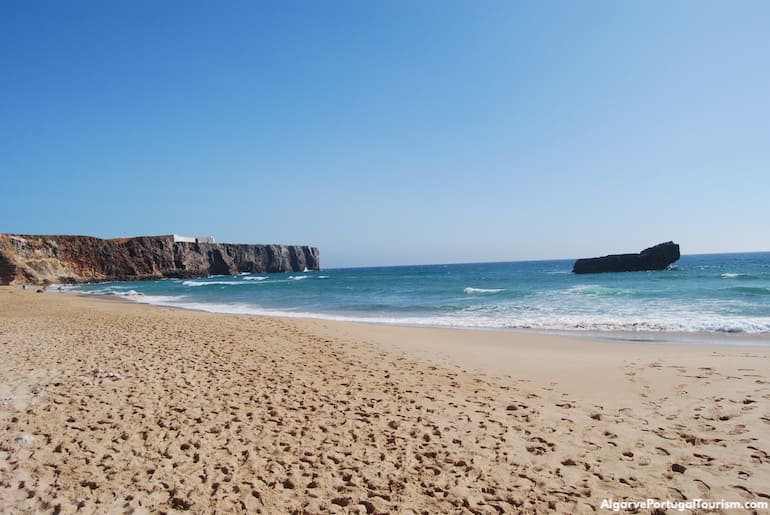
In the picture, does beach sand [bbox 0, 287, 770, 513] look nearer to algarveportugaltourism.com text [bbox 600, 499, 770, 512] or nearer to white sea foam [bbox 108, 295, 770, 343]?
algarveportugaltourism.com text [bbox 600, 499, 770, 512]

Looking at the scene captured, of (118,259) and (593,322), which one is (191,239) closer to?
(118,259)

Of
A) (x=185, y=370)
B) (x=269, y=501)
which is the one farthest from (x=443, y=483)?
(x=185, y=370)

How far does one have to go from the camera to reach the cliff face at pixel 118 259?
2140 inches

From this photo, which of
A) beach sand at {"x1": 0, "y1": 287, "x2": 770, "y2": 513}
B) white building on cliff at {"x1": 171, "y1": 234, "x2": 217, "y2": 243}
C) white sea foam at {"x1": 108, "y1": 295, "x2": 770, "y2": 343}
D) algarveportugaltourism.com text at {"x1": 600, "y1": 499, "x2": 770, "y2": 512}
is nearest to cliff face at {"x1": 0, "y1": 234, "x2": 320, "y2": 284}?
white building on cliff at {"x1": 171, "y1": 234, "x2": 217, "y2": 243}

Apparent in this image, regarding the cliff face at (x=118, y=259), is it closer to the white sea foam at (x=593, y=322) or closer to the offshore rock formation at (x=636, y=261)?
the white sea foam at (x=593, y=322)

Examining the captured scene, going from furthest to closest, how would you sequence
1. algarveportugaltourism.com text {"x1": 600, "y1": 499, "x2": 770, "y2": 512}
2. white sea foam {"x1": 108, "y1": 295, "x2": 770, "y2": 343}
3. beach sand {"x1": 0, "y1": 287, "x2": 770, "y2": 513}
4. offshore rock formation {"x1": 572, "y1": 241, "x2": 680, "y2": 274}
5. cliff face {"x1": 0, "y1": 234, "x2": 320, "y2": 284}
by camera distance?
offshore rock formation {"x1": 572, "y1": 241, "x2": 680, "y2": 274} < cliff face {"x1": 0, "y1": 234, "x2": 320, "y2": 284} < white sea foam {"x1": 108, "y1": 295, "x2": 770, "y2": 343} < beach sand {"x1": 0, "y1": 287, "x2": 770, "y2": 513} < algarveportugaltourism.com text {"x1": 600, "y1": 499, "x2": 770, "y2": 512}

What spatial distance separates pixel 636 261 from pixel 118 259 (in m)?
82.8

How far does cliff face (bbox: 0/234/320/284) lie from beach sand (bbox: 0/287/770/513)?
60.6 m

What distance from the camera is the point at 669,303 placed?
19938 millimetres

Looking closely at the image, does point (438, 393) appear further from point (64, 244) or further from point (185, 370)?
point (64, 244)

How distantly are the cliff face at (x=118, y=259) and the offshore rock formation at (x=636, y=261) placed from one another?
2804 inches

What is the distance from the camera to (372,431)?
4941mm

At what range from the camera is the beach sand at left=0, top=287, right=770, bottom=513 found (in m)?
3.64

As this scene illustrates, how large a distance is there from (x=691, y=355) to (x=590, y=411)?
5529 mm
